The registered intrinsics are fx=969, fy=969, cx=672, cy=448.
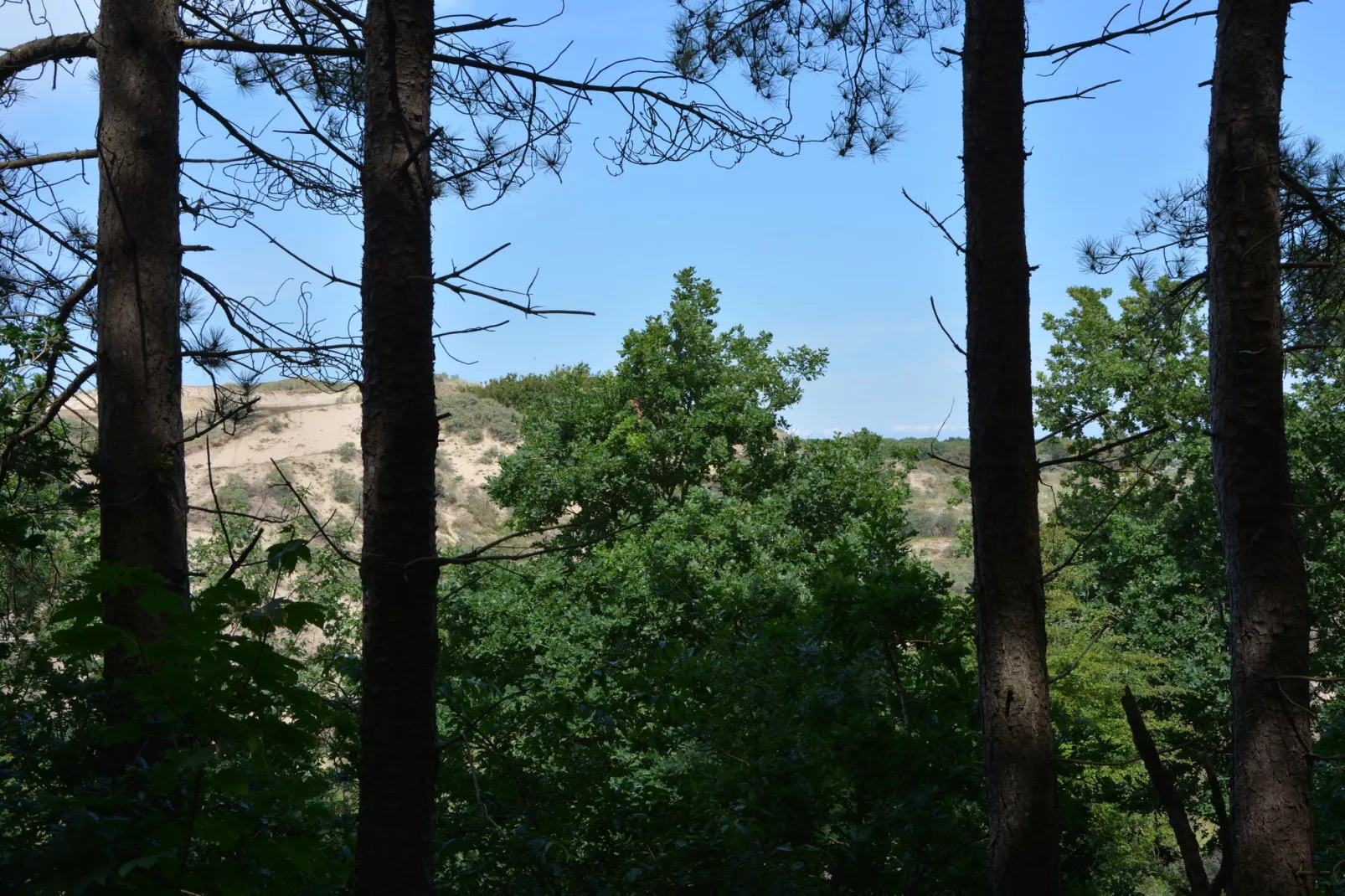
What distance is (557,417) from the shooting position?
20391mm

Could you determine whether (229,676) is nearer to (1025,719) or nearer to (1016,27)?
(1025,719)

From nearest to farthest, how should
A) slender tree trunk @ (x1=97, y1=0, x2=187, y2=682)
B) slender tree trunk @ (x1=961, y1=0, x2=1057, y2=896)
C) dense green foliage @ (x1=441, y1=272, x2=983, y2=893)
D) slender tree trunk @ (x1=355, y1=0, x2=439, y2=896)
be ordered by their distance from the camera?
slender tree trunk @ (x1=355, y1=0, x2=439, y2=896)
slender tree trunk @ (x1=961, y1=0, x2=1057, y2=896)
dense green foliage @ (x1=441, y1=272, x2=983, y2=893)
slender tree trunk @ (x1=97, y1=0, x2=187, y2=682)

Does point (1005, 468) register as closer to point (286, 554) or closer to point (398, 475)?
point (398, 475)

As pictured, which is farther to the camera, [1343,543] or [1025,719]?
[1343,543]

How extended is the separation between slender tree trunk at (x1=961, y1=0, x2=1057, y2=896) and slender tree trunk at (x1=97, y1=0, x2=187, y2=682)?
3604 mm

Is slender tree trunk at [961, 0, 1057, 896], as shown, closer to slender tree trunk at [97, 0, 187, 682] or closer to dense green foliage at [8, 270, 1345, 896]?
dense green foliage at [8, 270, 1345, 896]

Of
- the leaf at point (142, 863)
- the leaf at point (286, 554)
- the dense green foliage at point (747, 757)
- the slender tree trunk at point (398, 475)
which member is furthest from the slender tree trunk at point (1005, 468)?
the leaf at point (142, 863)

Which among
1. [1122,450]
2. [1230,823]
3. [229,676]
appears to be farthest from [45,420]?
[1122,450]

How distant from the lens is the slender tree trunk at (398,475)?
2865 mm

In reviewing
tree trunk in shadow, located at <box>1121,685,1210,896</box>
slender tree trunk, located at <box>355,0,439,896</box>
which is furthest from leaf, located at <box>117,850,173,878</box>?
tree trunk in shadow, located at <box>1121,685,1210,896</box>

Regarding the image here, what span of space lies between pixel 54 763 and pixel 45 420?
2067 mm

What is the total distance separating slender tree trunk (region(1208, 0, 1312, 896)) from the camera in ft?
13.7

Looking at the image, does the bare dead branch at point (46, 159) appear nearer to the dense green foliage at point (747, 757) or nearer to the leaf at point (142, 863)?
the dense green foliage at point (747, 757)

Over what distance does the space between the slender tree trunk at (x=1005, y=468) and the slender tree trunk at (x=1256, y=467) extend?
1150 mm
